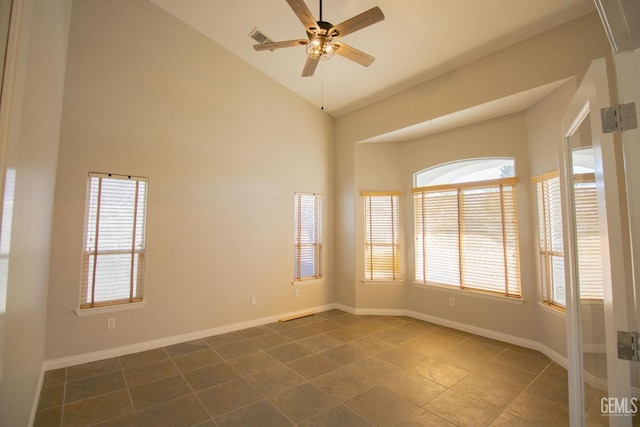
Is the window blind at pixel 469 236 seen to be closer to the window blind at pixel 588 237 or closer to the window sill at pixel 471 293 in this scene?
the window sill at pixel 471 293

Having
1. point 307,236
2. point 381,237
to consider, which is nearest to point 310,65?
point 307,236

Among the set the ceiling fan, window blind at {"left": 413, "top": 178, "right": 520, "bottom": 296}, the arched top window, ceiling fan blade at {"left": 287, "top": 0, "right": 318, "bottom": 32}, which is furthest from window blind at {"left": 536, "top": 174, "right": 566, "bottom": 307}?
ceiling fan blade at {"left": 287, "top": 0, "right": 318, "bottom": 32}

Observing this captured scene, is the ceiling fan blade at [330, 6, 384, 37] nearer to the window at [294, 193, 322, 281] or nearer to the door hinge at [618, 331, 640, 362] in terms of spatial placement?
the door hinge at [618, 331, 640, 362]

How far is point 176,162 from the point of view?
12.0 ft

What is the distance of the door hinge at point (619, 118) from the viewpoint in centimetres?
104

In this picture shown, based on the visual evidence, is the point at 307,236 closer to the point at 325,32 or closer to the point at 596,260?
the point at 325,32

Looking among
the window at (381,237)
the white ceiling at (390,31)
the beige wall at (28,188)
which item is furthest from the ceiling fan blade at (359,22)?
the window at (381,237)

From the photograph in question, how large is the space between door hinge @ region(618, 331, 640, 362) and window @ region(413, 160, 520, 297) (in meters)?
3.10

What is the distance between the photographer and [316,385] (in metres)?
2.64

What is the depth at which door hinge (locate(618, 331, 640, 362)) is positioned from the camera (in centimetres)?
102

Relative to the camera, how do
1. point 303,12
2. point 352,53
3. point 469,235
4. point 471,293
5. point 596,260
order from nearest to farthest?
point 596,260
point 303,12
point 352,53
point 471,293
point 469,235

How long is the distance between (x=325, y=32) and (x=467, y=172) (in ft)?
10.5

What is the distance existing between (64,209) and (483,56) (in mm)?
5417

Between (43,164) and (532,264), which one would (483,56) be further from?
(43,164)
